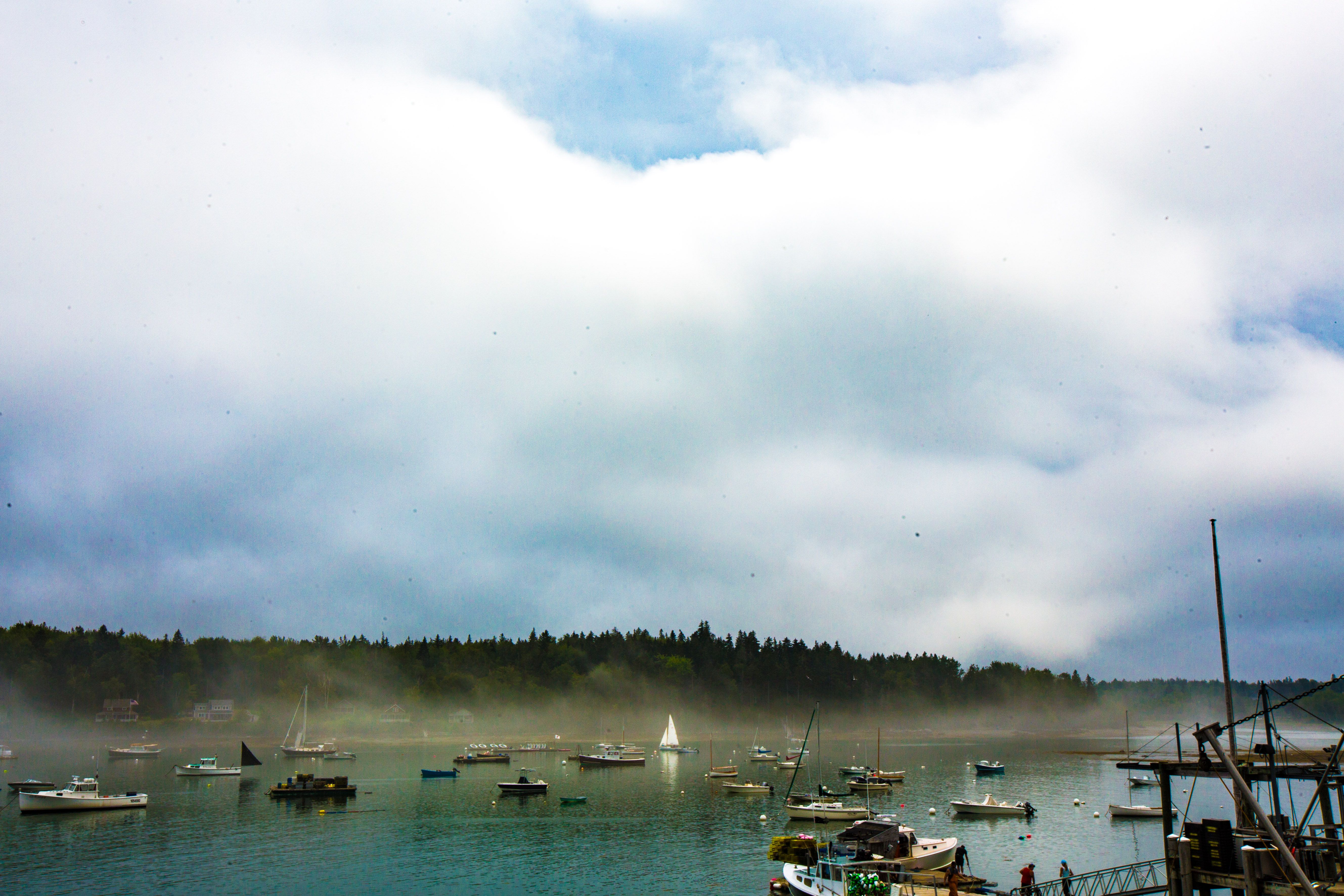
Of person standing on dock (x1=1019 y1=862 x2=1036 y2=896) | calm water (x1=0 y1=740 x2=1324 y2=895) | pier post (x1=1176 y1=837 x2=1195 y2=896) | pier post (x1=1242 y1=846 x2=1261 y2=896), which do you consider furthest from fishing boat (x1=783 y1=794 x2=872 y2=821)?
pier post (x1=1242 y1=846 x2=1261 y2=896)

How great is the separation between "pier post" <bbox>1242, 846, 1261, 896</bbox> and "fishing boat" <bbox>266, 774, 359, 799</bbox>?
108 metres

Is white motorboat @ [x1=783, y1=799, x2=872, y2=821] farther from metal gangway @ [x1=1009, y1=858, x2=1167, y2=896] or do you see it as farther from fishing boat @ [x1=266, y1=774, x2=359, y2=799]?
fishing boat @ [x1=266, y1=774, x2=359, y2=799]

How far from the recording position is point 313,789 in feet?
380

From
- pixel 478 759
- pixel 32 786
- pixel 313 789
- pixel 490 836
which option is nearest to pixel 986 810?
pixel 490 836

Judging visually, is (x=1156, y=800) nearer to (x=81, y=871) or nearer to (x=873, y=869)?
(x=873, y=869)

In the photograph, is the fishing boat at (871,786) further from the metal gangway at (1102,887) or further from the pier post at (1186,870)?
the pier post at (1186,870)

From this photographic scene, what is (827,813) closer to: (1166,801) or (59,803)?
(1166,801)

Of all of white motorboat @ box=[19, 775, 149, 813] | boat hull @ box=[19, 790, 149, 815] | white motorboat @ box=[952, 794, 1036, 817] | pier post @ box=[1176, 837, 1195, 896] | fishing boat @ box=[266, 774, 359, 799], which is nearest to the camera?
pier post @ box=[1176, 837, 1195, 896]

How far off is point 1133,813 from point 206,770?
5341 inches

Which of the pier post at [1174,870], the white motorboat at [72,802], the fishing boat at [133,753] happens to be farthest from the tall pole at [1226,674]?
the fishing boat at [133,753]

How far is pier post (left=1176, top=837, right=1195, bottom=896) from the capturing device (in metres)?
34.0

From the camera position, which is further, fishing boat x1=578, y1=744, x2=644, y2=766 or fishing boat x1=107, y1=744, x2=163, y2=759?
fishing boat x1=107, y1=744, x2=163, y2=759

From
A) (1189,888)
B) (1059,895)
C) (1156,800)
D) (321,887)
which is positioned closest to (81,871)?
(321,887)

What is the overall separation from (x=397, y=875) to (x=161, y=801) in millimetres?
64181
